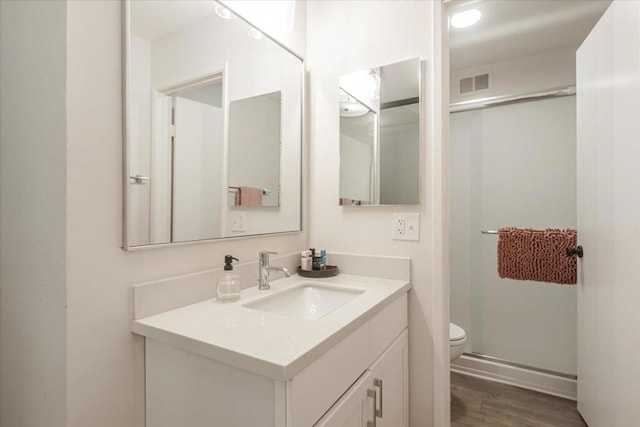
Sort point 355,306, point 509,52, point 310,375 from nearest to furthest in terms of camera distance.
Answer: point 310,375 → point 355,306 → point 509,52

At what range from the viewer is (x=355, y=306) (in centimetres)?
107

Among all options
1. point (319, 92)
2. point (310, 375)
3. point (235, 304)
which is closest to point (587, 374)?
point (310, 375)

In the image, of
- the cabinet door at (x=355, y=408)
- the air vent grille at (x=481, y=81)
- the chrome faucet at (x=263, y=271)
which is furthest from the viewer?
the air vent grille at (x=481, y=81)

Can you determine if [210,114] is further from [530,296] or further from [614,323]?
→ [530,296]

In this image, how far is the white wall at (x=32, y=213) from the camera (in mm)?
812

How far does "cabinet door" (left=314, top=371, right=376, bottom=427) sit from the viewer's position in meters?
0.84

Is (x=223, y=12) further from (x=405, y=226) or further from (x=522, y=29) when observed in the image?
(x=522, y=29)

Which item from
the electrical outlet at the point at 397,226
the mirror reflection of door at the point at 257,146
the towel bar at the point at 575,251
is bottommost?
the towel bar at the point at 575,251

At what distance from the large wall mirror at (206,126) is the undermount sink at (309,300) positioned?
30 cm

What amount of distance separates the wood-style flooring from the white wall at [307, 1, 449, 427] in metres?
0.61

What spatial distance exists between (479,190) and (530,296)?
33.6 inches

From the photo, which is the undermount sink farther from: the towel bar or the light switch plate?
the towel bar

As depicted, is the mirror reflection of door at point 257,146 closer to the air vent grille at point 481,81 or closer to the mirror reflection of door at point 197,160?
the mirror reflection of door at point 197,160

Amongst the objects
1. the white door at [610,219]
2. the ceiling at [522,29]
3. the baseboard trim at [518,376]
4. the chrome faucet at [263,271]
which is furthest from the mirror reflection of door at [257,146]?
the baseboard trim at [518,376]
